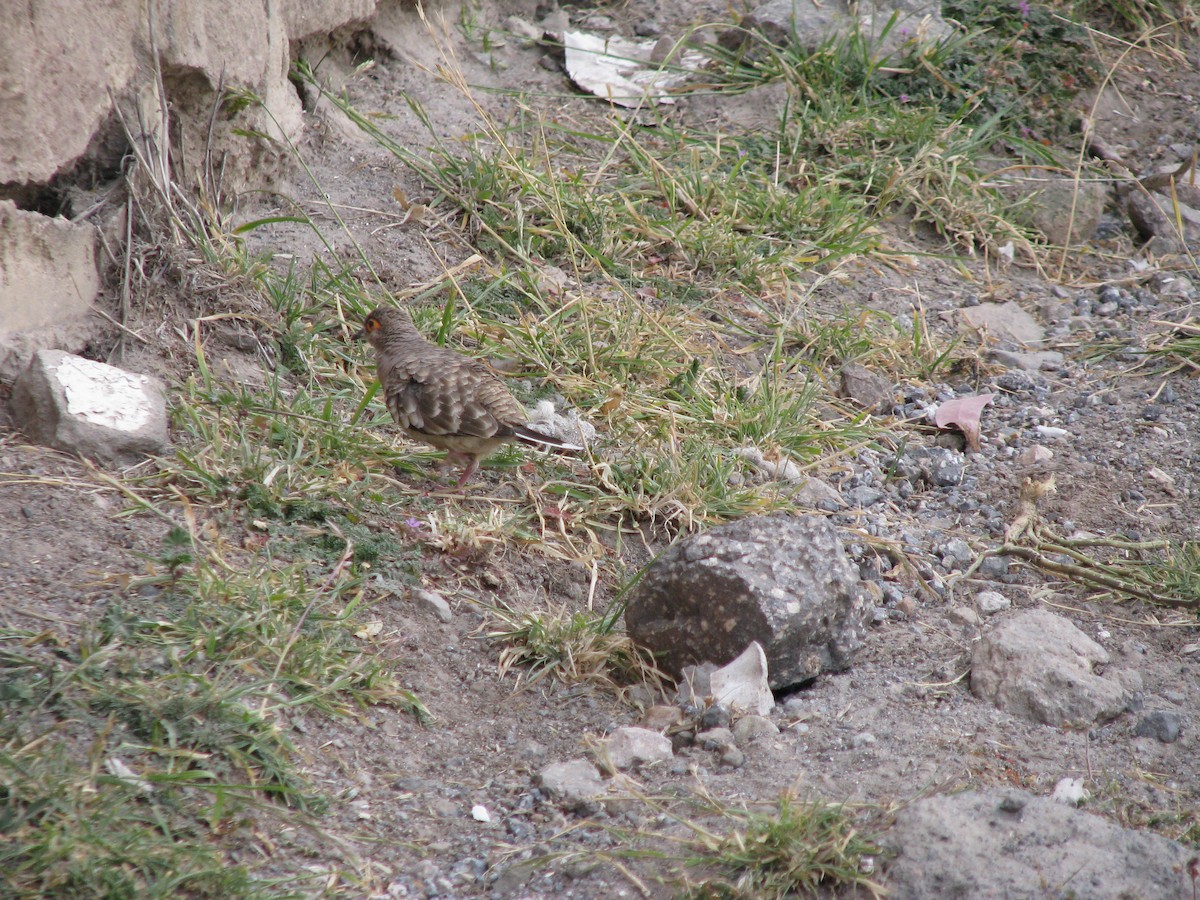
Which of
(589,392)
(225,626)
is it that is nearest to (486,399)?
(589,392)

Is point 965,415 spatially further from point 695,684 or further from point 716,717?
point 716,717

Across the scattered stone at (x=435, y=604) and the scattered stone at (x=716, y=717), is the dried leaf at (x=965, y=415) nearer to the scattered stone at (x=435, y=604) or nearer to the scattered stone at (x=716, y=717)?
the scattered stone at (x=716, y=717)

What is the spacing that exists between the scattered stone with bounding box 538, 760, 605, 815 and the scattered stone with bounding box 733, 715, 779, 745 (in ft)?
1.60

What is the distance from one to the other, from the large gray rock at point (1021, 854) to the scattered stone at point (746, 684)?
0.82 m

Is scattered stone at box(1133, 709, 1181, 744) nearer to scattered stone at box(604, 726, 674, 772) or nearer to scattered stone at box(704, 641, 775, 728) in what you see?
scattered stone at box(704, 641, 775, 728)

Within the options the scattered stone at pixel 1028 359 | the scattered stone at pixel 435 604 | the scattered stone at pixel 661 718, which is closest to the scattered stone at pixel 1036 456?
the scattered stone at pixel 1028 359

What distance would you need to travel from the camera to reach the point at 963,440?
565 centimetres

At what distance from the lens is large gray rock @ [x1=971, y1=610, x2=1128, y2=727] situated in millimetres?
3777

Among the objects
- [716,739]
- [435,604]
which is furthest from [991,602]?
[435,604]

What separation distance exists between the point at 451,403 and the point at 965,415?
2.68 m

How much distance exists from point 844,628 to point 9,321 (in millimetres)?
3383

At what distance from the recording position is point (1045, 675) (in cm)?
383

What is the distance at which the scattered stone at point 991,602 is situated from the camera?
14.7 ft

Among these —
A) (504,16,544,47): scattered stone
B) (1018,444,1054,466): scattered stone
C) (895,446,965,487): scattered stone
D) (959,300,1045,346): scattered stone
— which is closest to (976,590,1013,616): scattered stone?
(895,446,965,487): scattered stone
